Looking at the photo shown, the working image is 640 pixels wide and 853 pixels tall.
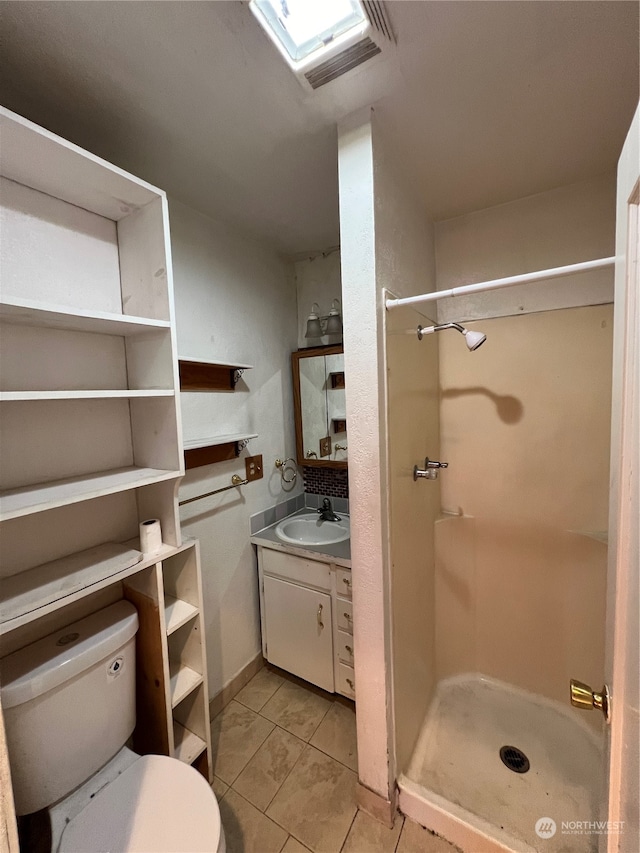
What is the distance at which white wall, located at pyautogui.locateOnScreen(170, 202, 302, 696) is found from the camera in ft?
4.95

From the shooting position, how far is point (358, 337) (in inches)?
42.8

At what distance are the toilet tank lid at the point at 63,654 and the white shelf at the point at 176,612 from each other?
0.41 ft

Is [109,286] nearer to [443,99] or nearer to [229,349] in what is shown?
[229,349]

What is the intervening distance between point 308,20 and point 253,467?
5.32 feet

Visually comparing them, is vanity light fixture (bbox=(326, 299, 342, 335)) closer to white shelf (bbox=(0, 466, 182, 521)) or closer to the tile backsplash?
the tile backsplash

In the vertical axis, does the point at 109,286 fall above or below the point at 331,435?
above

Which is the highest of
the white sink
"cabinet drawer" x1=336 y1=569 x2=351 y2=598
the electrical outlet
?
the electrical outlet

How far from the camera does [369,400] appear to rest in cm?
108

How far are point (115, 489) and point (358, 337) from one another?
2.88 ft

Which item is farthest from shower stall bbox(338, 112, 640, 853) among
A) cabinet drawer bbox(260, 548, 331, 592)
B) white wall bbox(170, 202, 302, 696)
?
white wall bbox(170, 202, 302, 696)

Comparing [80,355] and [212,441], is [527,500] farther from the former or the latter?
[80,355]

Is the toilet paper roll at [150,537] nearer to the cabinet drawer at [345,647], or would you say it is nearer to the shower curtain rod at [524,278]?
the cabinet drawer at [345,647]

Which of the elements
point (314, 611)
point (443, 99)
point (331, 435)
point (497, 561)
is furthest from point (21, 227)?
point (497, 561)

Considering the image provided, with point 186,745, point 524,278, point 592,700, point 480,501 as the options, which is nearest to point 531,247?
point 524,278
